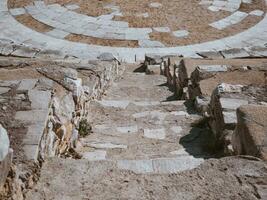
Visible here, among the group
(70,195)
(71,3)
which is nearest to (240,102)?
(70,195)

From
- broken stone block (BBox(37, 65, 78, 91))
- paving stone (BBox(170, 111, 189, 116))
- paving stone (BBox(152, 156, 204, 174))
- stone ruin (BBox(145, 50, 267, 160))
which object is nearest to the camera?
paving stone (BBox(152, 156, 204, 174))

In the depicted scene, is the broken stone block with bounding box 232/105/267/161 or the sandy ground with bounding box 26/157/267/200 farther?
the broken stone block with bounding box 232/105/267/161

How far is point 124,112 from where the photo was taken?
768 centimetres

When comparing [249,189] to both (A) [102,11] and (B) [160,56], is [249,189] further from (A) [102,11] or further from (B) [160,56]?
(A) [102,11]

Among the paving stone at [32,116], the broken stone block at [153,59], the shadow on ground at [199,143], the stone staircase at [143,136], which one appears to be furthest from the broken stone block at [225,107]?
the broken stone block at [153,59]

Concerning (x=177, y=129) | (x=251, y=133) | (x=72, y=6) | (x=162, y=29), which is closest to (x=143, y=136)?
(x=177, y=129)

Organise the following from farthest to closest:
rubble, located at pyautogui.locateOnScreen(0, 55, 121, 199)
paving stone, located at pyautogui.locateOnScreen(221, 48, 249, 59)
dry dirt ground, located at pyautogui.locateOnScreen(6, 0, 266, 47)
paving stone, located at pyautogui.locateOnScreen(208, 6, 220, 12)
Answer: paving stone, located at pyautogui.locateOnScreen(208, 6, 220, 12)
dry dirt ground, located at pyautogui.locateOnScreen(6, 0, 266, 47)
paving stone, located at pyautogui.locateOnScreen(221, 48, 249, 59)
rubble, located at pyautogui.locateOnScreen(0, 55, 121, 199)

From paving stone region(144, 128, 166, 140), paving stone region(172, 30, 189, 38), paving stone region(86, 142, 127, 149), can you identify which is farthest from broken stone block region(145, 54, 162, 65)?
paving stone region(86, 142, 127, 149)

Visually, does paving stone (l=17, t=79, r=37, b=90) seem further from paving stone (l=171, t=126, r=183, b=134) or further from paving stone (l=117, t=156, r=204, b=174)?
paving stone (l=171, t=126, r=183, b=134)

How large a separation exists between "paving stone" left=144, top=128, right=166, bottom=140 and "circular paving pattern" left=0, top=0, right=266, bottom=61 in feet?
21.8

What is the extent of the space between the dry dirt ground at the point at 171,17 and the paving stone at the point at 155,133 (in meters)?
7.35

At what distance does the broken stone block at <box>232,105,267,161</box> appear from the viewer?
14.4 feet

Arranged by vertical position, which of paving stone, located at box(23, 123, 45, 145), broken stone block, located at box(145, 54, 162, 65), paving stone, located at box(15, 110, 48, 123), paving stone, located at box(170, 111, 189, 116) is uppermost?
paving stone, located at box(15, 110, 48, 123)

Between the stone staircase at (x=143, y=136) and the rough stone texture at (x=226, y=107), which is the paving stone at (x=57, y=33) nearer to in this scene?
the stone staircase at (x=143, y=136)
